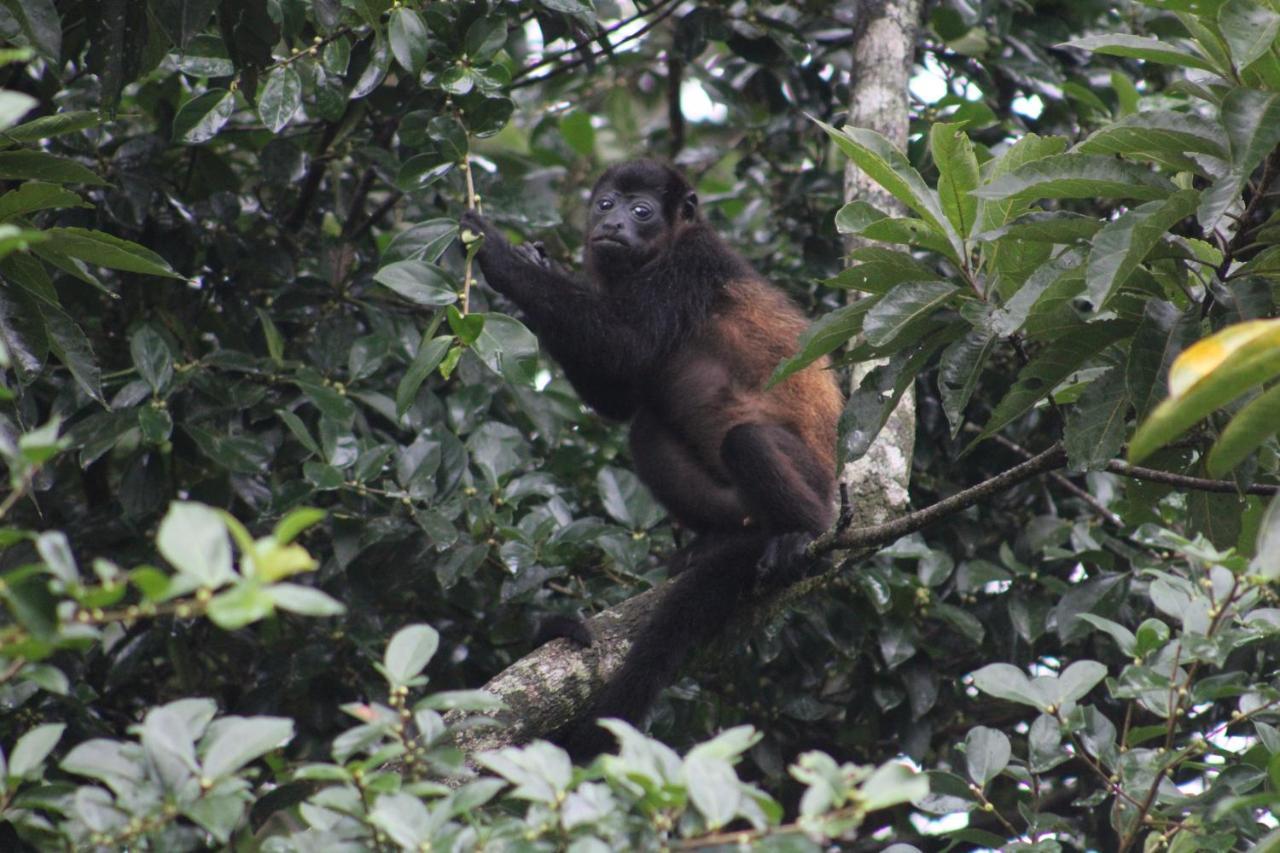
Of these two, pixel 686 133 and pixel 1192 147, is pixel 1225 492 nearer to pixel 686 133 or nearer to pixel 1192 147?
pixel 1192 147

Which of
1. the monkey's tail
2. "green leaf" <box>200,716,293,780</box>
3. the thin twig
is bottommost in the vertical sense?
the monkey's tail

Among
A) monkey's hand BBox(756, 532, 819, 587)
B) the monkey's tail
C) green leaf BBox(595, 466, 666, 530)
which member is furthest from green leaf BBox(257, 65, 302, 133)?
monkey's hand BBox(756, 532, 819, 587)

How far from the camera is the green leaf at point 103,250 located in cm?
338

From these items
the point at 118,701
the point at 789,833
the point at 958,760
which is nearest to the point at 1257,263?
the point at 789,833

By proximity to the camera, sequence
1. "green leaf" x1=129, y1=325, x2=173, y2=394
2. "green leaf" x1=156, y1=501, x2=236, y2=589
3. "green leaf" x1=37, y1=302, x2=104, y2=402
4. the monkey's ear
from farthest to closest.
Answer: the monkey's ear
"green leaf" x1=129, y1=325, x2=173, y2=394
"green leaf" x1=37, y1=302, x2=104, y2=402
"green leaf" x1=156, y1=501, x2=236, y2=589

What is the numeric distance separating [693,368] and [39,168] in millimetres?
2755

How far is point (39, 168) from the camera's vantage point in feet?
11.3

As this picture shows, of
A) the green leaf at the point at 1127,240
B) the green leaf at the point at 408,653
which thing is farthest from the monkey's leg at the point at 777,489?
the green leaf at the point at 408,653

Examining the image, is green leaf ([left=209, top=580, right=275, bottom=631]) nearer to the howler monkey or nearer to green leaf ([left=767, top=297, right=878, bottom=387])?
green leaf ([left=767, top=297, right=878, bottom=387])

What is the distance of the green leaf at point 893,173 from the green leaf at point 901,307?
140mm

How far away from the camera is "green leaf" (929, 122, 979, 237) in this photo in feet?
10.8

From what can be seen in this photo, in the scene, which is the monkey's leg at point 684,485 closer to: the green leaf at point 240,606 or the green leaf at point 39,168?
the green leaf at point 39,168

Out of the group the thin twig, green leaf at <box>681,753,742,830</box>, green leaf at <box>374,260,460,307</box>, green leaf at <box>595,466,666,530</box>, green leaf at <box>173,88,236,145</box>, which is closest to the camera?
green leaf at <box>681,753,742,830</box>

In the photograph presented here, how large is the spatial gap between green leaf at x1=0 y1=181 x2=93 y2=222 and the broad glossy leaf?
264 cm
